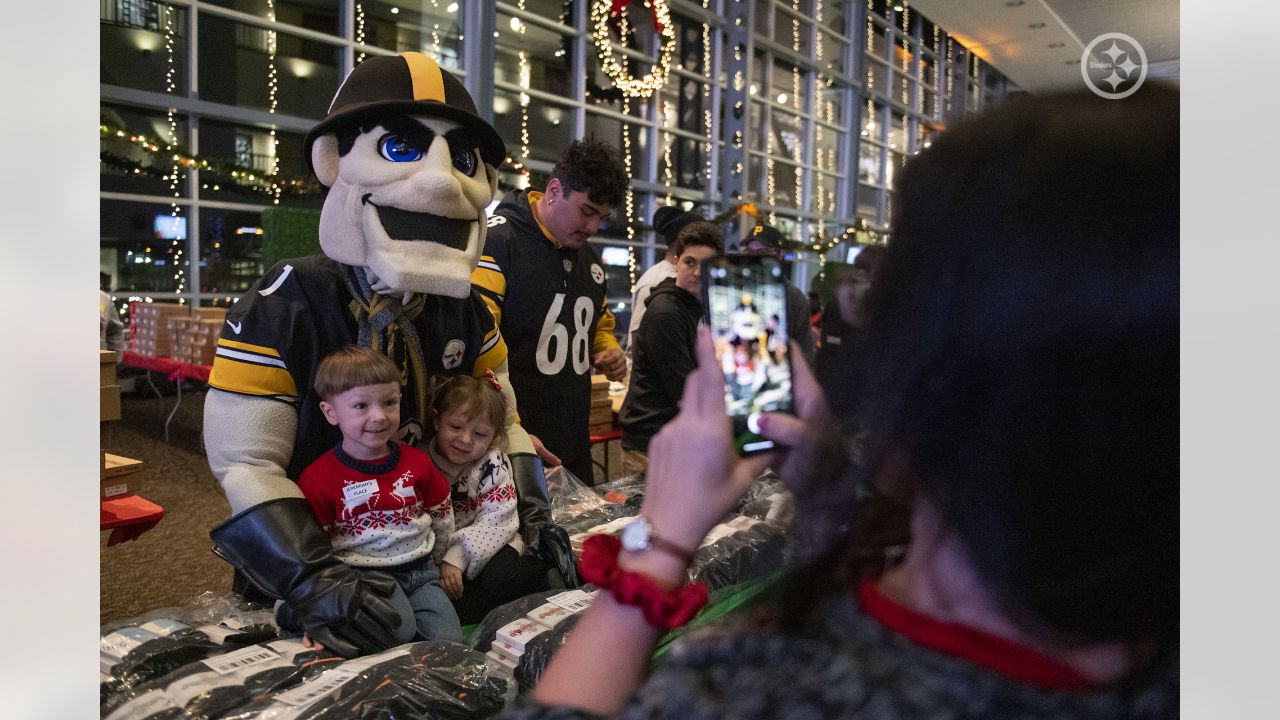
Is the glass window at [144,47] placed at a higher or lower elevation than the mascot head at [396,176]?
higher

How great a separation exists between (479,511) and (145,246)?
215 inches

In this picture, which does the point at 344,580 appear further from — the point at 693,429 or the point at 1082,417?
the point at 1082,417

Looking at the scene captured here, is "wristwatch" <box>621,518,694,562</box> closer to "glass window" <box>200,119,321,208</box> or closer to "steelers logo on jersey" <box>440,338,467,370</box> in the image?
"steelers logo on jersey" <box>440,338,467,370</box>

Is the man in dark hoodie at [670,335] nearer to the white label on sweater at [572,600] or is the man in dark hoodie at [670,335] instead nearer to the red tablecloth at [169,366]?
the white label on sweater at [572,600]

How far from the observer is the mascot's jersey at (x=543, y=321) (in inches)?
93.7

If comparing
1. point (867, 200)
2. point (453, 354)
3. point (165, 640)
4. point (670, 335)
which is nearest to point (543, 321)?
point (670, 335)

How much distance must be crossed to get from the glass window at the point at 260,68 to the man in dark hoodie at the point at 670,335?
157 inches

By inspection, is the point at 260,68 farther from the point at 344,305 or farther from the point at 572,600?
the point at 572,600

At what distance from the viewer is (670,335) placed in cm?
221

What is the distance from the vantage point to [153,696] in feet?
3.06

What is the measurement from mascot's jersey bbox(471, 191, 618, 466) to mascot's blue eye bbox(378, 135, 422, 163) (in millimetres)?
909

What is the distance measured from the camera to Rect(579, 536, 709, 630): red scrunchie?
0.54 metres

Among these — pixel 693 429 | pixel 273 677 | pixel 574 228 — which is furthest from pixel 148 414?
pixel 693 429

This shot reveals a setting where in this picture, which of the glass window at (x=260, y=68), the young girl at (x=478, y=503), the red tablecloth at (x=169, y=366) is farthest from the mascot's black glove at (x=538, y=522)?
the glass window at (x=260, y=68)
